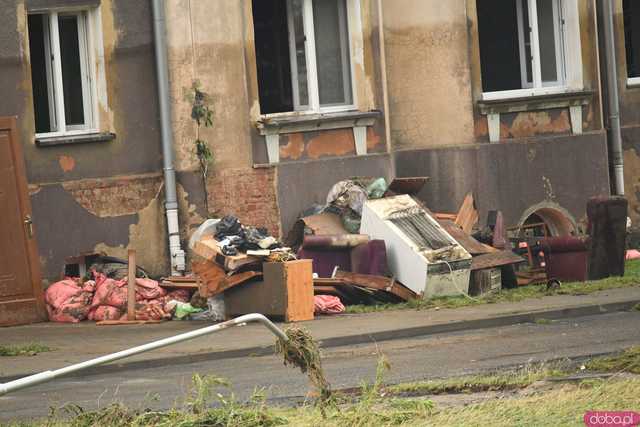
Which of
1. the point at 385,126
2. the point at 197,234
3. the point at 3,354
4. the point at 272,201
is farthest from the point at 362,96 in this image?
the point at 3,354

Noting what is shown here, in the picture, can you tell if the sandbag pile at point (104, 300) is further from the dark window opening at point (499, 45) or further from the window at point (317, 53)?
the dark window opening at point (499, 45)

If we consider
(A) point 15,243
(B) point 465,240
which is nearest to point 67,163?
(A) point 15,243

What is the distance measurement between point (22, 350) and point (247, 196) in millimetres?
5681

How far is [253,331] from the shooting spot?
16.2 metres

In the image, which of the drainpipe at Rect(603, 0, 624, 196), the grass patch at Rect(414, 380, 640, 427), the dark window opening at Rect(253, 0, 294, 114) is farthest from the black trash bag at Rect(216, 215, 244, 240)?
the grass patch at Rect(414, 380, 640, 427)

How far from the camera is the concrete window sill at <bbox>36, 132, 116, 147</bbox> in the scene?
19422 millimetres

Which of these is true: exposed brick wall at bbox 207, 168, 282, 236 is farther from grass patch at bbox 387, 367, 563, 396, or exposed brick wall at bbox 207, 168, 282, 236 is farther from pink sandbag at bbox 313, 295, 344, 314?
grass patch at bbox 387, 367, 563, 396

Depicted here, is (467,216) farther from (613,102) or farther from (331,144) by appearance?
(613,102)

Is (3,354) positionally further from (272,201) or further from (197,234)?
(272,201)

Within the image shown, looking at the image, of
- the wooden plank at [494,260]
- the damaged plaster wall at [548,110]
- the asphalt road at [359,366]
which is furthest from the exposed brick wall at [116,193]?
the asphalt road at [359,366]

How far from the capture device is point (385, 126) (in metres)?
21.0

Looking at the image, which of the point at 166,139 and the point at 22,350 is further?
the point at 166,139

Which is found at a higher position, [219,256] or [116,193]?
[116,193]

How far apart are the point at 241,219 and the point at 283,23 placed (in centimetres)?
345
